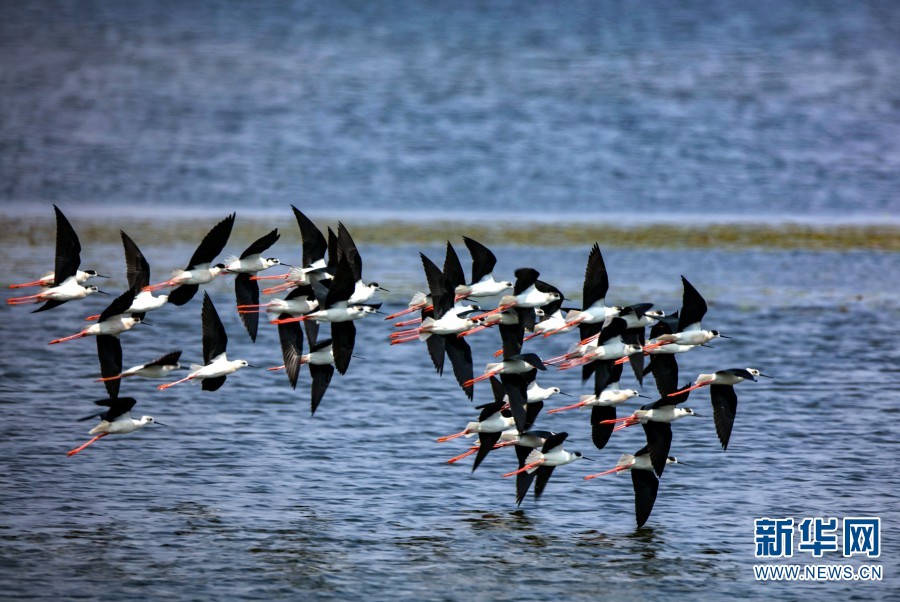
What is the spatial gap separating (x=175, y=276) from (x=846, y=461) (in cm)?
936

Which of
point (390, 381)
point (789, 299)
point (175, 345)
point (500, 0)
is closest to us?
point (390, 381)

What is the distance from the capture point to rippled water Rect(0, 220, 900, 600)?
1617 centimetres

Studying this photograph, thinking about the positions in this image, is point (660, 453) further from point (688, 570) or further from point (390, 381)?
point (390, 381)

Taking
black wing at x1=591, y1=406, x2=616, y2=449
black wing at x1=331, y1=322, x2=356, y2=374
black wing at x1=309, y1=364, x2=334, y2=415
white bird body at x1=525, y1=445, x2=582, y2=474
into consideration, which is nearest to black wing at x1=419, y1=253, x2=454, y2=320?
black wing at x1=331, y1=322, x2=356, y2=374

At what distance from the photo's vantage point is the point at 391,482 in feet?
63.9

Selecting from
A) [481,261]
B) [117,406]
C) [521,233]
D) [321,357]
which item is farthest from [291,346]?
[521,233]

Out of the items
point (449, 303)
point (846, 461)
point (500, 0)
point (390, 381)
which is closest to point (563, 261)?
point (390, 381)

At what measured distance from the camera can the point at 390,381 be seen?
25906mm

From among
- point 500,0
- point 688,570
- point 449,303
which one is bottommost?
point 688,570

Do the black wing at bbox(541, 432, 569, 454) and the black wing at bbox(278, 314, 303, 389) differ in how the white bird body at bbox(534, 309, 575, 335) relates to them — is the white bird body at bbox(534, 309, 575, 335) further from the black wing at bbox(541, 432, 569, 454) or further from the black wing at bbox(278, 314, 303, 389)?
the black wing at bbox(278, 314, 303, 389)

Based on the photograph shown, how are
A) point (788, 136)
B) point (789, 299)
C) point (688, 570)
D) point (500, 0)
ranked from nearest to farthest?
point (688, 570)
point (789, 299)
point (788, 136)
point (500, 0)

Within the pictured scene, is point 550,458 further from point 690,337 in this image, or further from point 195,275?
point 195,275

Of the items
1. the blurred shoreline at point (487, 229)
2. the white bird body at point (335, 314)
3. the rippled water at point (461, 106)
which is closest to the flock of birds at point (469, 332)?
the white bird body at point (335, 314)

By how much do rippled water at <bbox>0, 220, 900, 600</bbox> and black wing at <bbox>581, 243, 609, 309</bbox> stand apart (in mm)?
2558
